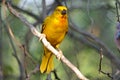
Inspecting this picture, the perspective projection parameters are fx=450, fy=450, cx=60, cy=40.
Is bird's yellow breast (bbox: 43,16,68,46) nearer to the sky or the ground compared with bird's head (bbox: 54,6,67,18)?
nearer to the ground

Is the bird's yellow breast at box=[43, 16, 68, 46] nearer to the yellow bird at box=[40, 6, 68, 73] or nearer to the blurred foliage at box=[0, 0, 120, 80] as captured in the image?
the yellow bird at box=[40, 6, 68, 73]

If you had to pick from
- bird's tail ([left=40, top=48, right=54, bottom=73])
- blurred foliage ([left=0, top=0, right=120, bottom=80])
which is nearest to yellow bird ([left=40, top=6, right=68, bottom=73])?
bird's tail ([left=40, top=48, right=54, bottom=73])

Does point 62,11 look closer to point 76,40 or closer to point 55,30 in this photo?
point 55,30

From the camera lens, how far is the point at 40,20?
4.55 meters

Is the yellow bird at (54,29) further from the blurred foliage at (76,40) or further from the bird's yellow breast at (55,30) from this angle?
the blurred foliage at (76,40)

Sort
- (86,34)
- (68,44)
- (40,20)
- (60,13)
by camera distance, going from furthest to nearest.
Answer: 1. (68,44)
2. (40,20)
3. (86,34)
4. (60,13)

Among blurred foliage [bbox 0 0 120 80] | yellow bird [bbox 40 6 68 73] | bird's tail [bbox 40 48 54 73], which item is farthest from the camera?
blurred foliage [bbox 0 0 120 80]

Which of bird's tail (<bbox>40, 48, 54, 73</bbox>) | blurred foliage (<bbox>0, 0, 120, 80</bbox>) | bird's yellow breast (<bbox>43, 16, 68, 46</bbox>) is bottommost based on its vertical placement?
blurred foliage (<bbox>0, 0, 120, 80</bbox>)

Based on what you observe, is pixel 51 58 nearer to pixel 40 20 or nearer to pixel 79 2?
pixel 40 20

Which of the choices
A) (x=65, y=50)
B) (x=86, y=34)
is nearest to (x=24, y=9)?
(x=65, y=50)

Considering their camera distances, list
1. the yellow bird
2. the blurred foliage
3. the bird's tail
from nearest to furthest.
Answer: the bird's tail, the yellow bird, the blurred foliage

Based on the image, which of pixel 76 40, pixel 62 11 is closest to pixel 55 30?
pixel 62 11

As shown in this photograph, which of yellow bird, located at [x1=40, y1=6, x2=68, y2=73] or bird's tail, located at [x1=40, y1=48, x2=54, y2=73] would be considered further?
yellow bird, located at [x1=40, y1=6, x2=68, y2=73]

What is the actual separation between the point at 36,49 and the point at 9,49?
0.46 metres
